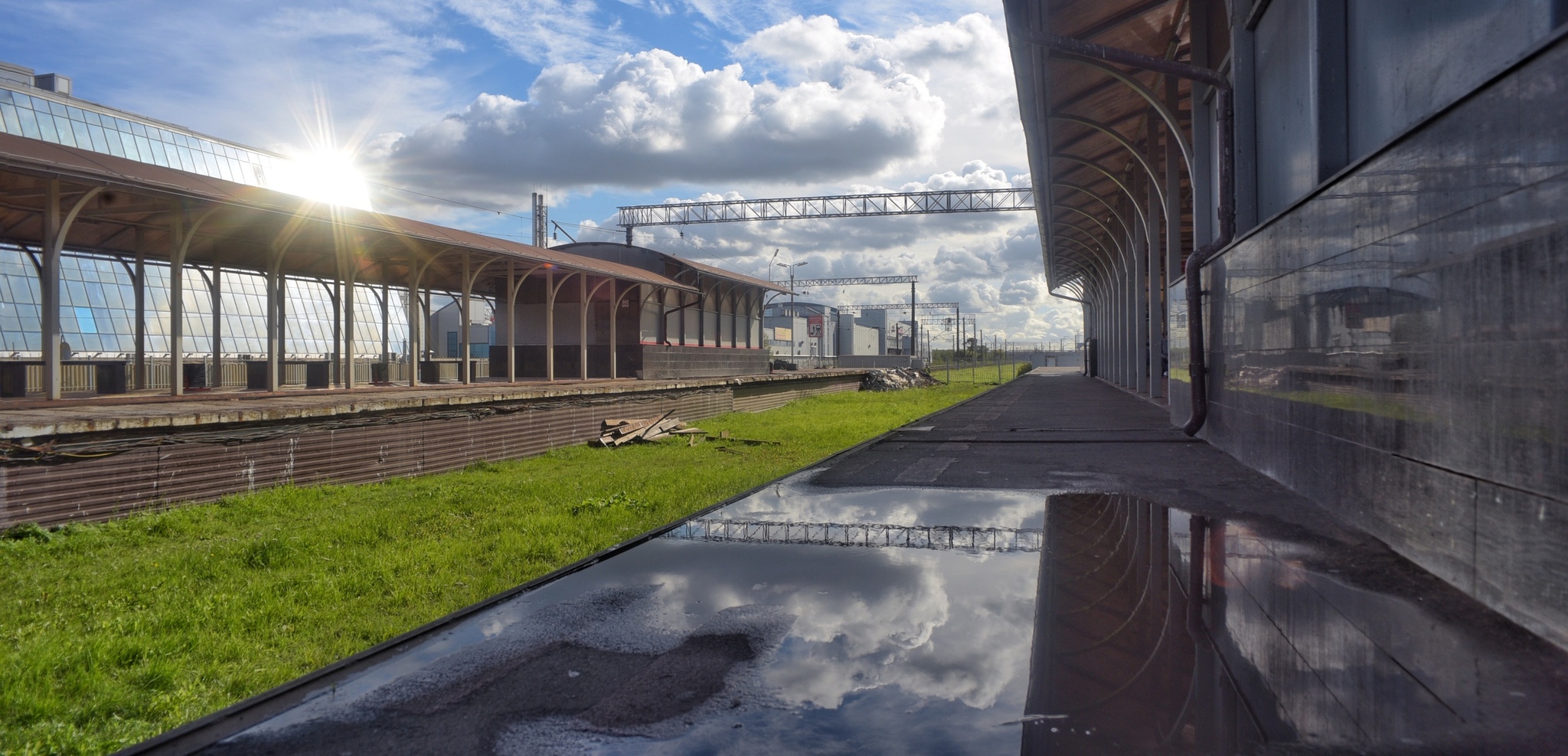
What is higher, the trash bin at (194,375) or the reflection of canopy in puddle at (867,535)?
the trash bin at (194,375)

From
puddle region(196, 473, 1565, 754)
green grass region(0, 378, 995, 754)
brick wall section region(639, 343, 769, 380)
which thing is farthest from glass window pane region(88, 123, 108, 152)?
puddle region(196, 473, 1565, 754)

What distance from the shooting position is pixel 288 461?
31.4ft

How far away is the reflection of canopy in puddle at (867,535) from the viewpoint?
215 inches

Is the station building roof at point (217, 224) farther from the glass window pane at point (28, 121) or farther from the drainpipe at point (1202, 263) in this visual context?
the glass window pane at point (28, 121)

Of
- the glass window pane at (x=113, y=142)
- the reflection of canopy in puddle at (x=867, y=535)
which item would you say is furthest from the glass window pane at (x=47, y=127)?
the reflection of canopy in puddle at (x=867, y=535)

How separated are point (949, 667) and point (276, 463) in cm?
852

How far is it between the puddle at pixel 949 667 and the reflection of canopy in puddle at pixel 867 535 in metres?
0.29

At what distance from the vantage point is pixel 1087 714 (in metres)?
2.79

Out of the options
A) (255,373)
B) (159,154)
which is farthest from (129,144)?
(255,373)

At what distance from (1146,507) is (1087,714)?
13.5 ft

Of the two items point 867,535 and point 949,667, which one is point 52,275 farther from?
point 949,667

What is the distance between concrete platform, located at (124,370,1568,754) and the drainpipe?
4.91 metres

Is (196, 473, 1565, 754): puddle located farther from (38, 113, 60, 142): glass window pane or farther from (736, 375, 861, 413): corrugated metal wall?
(38, 113, 60, 142): glass window pane

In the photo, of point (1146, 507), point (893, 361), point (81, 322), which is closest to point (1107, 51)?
point (1146, 507)
